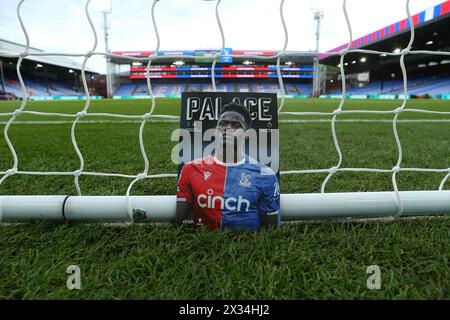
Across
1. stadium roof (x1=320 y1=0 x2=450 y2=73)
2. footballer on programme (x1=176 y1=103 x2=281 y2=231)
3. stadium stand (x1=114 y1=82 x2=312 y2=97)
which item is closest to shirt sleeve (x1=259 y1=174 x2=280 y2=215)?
footballer on programme (x1=176 y1=103 x2=281 y2=231)

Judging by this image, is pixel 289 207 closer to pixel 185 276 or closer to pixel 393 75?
Answer: pixel 185 276

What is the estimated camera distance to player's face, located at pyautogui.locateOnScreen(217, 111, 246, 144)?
71cm

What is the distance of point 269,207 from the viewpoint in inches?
27.1

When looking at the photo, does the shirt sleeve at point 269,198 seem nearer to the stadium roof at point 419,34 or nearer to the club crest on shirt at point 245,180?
the club crest on shirt at point 245,180

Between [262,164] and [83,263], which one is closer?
[83,263]

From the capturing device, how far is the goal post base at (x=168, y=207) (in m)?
0.71

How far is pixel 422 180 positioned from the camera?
3.58ft

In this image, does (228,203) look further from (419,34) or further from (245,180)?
(419,34)

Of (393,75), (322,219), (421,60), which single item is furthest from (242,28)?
(393,75)

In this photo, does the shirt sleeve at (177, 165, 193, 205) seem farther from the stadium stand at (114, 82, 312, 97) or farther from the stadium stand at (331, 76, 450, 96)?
the stadium stand at (114, 82, 312, 97)

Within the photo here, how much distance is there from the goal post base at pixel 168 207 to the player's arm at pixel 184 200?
25mm

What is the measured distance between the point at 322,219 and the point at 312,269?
0.23 metres

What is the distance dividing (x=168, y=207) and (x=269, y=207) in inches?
10.3
